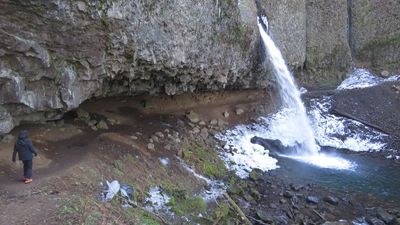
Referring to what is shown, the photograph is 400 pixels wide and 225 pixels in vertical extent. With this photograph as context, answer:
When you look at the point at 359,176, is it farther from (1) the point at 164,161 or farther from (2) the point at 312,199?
(1) the point at 164,161

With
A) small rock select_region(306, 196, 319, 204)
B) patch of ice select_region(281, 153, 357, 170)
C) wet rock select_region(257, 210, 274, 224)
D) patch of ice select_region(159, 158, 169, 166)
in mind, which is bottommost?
wet rock select_region(257, 210, 274, 224)

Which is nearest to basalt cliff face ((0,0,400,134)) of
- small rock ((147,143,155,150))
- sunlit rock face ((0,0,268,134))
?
sunlit rock face ((0,0,268,134))

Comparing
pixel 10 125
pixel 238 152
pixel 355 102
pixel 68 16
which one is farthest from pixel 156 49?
pixel 355 102

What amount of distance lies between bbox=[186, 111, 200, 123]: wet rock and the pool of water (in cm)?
389

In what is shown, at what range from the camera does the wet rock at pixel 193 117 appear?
18.0 meters

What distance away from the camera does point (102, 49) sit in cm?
1187

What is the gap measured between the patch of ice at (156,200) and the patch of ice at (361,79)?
16083 mm

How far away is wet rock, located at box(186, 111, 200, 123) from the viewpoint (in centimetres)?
1802

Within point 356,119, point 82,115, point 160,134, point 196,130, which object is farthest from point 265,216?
point 356,119

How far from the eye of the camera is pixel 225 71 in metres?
17.6

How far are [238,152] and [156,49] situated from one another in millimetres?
Answer: 5949

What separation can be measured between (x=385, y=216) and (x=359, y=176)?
3.71 m

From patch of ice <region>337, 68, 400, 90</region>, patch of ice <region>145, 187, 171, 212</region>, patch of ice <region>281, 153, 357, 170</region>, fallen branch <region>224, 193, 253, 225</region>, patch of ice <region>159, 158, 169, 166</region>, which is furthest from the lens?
patch of ice <region>337, 68, 400, 90</region>

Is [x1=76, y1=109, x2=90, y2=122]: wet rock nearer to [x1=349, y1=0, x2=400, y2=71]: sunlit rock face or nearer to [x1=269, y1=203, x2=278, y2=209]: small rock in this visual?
[x1=269, y1=203, x2=278, y2=209]: small rock
